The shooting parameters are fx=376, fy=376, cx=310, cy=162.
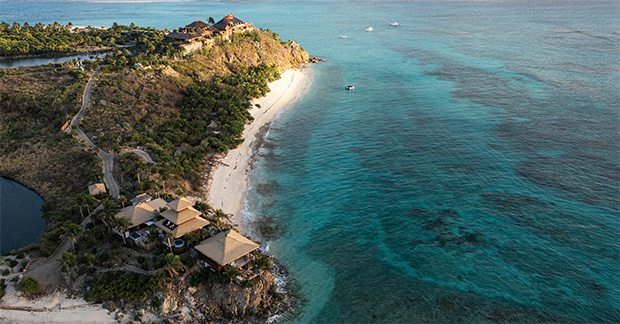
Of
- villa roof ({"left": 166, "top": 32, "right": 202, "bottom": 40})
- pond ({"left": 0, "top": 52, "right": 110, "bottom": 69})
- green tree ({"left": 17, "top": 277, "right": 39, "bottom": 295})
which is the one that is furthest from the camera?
pond ({"left": 0, "top": 52, "right": 110, "bottom": 69})

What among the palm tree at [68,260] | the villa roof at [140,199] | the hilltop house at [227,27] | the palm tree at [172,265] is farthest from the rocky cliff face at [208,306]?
the hilltop house at [227,27]

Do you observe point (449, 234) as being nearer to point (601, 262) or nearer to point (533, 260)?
point (533, 260)

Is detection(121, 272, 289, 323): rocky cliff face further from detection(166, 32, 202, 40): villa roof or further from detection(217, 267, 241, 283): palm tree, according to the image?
detection(166, 32, 202, 40): villa roof

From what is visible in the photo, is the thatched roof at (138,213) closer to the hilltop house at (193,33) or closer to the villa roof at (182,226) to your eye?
the villa roof at (182,226)

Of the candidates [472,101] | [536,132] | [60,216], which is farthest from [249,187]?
[472,101]

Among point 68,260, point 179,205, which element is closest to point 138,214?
point 179,205

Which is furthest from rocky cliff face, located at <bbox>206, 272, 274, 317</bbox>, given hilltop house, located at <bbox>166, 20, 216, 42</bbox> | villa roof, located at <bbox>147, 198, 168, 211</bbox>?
hilltop house, located at <bbox>166, 20, 216, 42</bbox>

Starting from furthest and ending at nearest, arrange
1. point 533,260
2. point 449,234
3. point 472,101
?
1. point 472,101
2. point 449,234
3. point 533,260
